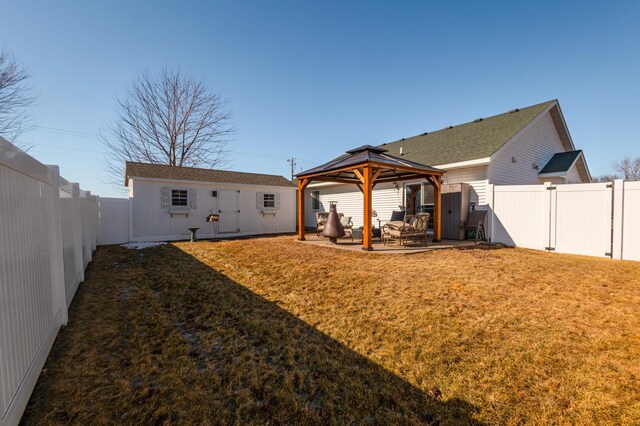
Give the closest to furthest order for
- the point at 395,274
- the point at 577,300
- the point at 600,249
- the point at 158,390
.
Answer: the point at 158,390 → the point at 577,300 → the point at 395,274 → the point at 600,249

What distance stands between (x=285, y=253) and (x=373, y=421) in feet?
19.9

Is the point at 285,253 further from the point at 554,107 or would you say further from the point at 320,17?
the point at 554,107

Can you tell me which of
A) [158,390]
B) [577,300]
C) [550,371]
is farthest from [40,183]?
[577,300]

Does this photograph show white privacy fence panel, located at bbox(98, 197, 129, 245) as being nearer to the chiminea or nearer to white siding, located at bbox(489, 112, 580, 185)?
the chiminea

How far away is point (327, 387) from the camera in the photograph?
214 cm

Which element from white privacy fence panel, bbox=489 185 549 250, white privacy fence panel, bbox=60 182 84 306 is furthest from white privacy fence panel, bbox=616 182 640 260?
white privacy fence panel, bbox=60 182 84 306

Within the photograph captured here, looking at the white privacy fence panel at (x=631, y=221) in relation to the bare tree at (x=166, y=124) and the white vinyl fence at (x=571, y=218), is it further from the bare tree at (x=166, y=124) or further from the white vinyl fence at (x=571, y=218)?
the bare tree at (x=166, y=124)

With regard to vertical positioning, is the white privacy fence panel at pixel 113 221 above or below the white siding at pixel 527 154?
below

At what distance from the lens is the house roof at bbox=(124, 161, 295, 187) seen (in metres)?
11.4

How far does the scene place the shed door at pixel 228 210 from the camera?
13047 millimetres

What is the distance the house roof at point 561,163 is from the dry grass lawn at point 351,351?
8.30m

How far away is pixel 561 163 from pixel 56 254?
54.7 feet

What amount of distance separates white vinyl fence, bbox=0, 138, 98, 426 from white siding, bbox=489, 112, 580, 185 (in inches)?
449

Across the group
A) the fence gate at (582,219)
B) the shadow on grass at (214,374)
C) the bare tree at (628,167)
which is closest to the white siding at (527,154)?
the fence gate at (582,219)
